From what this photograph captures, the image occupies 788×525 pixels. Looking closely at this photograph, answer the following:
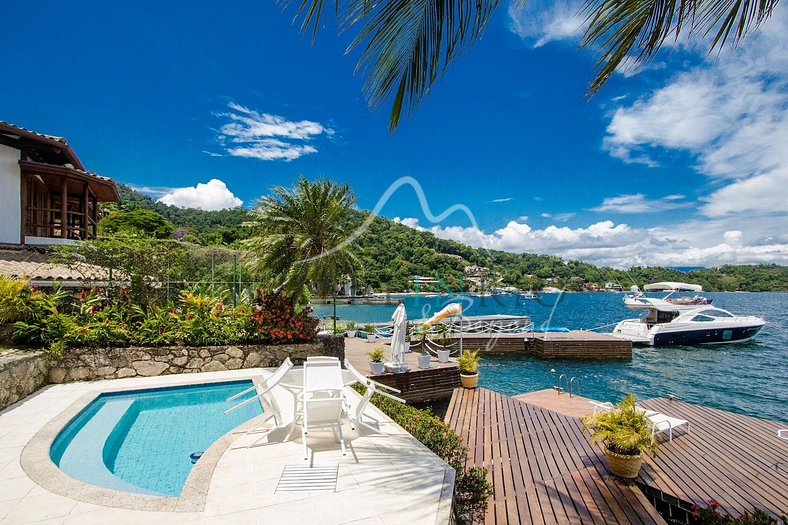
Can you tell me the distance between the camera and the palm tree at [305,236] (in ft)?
31.2

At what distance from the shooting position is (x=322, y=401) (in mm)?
4738

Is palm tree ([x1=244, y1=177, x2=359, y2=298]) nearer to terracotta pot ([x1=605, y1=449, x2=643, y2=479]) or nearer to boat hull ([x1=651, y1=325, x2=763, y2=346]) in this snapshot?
terracotta pot ([x1=605, y1=449, x2=643, y2=479])

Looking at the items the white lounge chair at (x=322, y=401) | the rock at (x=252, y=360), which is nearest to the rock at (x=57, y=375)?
the rock at (x=252, y=360)

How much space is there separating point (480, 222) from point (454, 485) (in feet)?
40.5

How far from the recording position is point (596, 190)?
37312mm

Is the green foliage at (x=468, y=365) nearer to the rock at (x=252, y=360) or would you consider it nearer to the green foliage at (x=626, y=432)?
the green foliage at (x=626, y=432)

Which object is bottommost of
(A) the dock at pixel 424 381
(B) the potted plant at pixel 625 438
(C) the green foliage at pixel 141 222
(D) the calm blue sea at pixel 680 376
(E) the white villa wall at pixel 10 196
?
(D) the calm blue sea at pixel 680 376

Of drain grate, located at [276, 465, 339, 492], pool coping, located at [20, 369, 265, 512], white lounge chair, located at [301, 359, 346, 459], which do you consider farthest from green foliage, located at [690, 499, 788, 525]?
pool coping, located at [20, 369, 265, 512]

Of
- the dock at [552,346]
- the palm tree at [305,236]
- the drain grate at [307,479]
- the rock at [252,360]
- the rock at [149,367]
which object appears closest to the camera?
the drain grate at [307,479]

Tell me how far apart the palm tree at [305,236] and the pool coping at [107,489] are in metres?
4.62

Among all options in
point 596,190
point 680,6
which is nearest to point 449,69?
point 680,6

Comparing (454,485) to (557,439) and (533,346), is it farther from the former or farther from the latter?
(533,346)

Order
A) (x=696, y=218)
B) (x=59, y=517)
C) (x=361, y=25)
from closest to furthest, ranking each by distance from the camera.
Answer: (x=361, y=25)
(x=59, y=517)
(x=696, y=218)

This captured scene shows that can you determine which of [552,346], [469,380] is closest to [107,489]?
[469,380]
